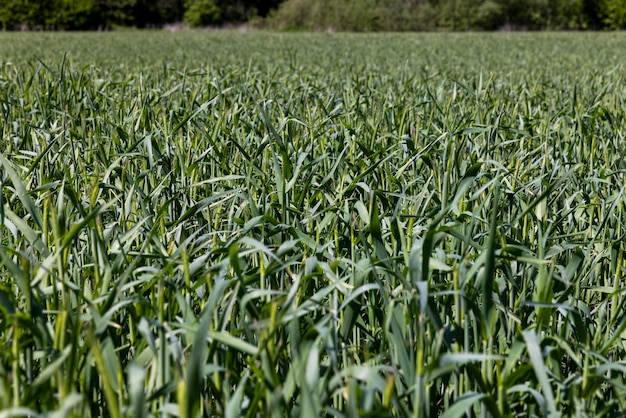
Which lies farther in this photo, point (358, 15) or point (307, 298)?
point (358, 15)

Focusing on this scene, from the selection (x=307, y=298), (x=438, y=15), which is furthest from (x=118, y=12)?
(x=307, y=298)

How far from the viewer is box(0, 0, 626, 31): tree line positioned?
4181cm

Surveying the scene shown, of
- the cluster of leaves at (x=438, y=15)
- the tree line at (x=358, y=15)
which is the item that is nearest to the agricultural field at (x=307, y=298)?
the cluster of leaves at (x=438, y=15)

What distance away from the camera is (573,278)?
1.71 m

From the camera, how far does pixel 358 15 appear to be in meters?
41.7

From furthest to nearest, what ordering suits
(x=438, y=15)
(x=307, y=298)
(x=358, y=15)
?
(x=438, y=15) → (x=358, y=15) → (x=307, y=298)

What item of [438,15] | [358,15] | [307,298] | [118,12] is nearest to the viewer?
[307,298]

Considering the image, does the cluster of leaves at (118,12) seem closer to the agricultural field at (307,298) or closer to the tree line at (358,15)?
the tree line at (358,15)

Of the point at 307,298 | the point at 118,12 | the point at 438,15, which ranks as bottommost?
the point at 307,298

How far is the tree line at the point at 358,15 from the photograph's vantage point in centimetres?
4181

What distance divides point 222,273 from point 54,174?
1.24 meters

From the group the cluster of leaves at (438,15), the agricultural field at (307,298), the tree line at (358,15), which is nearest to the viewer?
the agricultural field at (307,298)

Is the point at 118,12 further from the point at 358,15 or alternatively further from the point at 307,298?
the point at 307,298

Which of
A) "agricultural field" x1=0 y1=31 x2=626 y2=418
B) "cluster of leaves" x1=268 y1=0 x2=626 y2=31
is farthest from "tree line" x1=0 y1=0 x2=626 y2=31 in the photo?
"agricultural field" x1=0 y1=31 x2=626 y2=418
